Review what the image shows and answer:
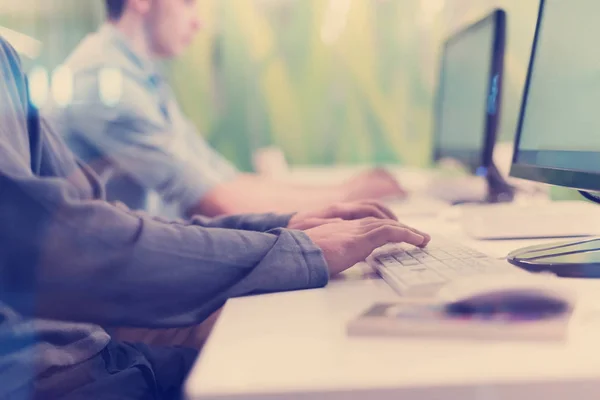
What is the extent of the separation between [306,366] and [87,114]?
1.13 metres

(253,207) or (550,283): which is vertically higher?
(550,283)

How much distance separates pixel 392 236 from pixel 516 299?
0.76ft

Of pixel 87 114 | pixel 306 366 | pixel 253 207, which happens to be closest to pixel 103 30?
pixel 87 114

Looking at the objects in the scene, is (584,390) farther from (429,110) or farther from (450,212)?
(429,110)

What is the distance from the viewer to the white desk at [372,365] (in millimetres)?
333

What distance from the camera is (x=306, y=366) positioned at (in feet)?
1.21

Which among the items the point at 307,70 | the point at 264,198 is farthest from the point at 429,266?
the point at 307,70

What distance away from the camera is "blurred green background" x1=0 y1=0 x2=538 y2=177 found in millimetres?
2273

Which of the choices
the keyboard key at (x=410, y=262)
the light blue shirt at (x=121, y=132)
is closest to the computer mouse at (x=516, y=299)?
the keyboard key at (x=410, y=262)

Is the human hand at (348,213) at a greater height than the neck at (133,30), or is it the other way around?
the neck at (133,30)

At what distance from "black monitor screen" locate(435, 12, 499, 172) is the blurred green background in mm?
668

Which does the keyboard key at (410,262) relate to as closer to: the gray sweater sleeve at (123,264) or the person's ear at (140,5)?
the gray sweater sleeve at (123,264)

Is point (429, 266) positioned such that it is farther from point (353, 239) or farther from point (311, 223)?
point (311, 223)

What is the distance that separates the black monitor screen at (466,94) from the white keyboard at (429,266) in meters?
0.54
